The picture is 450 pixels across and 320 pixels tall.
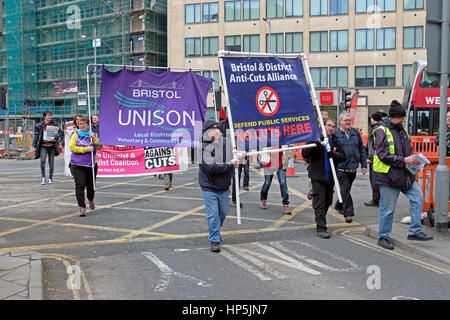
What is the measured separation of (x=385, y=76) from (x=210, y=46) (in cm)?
1673

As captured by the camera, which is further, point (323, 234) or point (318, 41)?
point (318, 41)

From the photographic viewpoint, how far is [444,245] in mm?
6008

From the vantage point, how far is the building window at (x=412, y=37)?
136 feet

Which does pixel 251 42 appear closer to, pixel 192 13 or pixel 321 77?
pixel 192 13

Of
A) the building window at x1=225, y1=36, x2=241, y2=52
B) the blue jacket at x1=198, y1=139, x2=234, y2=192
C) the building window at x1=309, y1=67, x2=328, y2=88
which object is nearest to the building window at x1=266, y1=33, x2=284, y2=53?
the building window at x1=225, y1=36, x2=241, y2=52

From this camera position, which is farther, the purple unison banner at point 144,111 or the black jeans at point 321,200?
the purple unison banner at point 144,111

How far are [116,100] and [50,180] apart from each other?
20.2 feet

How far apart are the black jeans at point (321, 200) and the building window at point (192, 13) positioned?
141 ft

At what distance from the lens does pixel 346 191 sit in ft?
26.0

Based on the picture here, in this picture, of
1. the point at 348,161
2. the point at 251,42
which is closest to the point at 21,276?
the point at 348,161

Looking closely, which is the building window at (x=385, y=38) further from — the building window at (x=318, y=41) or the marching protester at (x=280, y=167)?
the marching protester at (x=280, y=167)

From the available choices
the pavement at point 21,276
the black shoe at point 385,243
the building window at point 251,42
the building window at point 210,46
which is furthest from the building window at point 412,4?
the pavement at point 21,276

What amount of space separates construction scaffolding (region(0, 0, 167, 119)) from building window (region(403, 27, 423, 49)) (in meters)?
27.1
